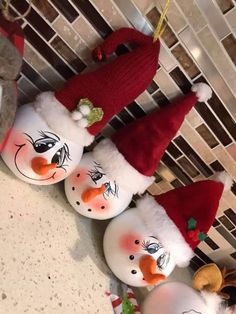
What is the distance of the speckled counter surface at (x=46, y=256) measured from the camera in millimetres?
830

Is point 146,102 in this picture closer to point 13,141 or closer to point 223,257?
point 13,141

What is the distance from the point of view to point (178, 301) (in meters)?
0.96

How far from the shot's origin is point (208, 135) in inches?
41.4

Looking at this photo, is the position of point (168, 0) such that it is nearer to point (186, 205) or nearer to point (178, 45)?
point (178, 45)

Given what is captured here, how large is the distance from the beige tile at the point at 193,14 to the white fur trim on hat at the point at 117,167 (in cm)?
27

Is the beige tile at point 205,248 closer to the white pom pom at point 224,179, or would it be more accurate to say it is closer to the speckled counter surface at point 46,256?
the white pom pom at point 224,179

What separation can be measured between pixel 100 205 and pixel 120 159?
0.32 ft

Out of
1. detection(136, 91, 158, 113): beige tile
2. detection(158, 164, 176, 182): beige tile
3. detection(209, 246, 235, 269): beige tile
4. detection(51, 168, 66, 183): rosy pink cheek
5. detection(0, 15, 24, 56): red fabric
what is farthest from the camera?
detection(209, 246, 235, 269): beige tile

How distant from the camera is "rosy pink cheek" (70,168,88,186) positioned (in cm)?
94

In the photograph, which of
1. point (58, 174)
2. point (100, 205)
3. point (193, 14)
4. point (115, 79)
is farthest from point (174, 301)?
point (193, 14)

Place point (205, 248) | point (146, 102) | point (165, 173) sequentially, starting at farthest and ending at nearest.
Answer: point (205, 248) → point (165, 173) → point (146, 102)

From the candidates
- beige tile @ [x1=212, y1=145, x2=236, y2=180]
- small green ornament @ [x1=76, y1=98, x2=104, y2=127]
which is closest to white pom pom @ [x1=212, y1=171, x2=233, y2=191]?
beige tile @ [x1=212, y1=145, x2=236, y2=180]

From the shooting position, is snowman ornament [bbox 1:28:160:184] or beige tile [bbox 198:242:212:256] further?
beige tile [bbox 198:242:212:256]

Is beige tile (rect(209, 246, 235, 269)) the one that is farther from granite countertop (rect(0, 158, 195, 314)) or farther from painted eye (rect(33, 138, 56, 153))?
painted eye (rect(33, 138, 56, 153))
